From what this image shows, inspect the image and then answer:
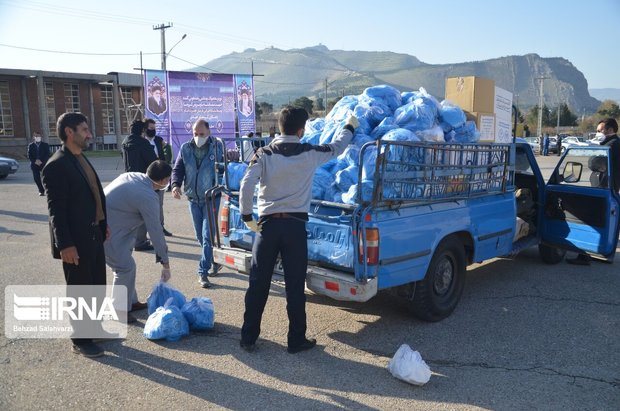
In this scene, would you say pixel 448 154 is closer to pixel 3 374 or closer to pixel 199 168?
pixel 199 168

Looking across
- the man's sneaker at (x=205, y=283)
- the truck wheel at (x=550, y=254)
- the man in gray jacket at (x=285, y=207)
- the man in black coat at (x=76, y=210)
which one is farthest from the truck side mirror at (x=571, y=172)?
the man in black coat at (x=76, y=210)

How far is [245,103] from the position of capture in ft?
56.4

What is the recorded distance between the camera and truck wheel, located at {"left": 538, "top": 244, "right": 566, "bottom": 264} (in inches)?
270

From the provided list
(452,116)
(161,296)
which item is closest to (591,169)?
(452,116)

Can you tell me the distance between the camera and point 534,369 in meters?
3.86

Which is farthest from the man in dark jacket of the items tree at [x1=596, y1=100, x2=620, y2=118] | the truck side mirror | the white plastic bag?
tree at [x1=596, y1=100, x2=620, y2=118]

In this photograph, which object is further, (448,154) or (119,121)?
(119,121)

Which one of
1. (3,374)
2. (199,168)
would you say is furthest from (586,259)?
(3,374)

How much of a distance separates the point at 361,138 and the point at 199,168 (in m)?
2.12

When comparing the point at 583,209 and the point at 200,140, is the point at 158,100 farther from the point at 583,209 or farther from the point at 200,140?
the point at 583,209

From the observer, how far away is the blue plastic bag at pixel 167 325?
14.1 feet

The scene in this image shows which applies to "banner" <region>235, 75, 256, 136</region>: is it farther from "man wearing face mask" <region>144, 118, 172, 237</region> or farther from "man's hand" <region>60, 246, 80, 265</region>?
"man's hand" <region>60, 246, 80, 265</region>

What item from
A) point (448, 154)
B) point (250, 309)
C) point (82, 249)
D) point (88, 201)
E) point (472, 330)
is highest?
point (448, 154)

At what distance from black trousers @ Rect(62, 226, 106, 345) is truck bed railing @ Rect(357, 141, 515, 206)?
218cm
